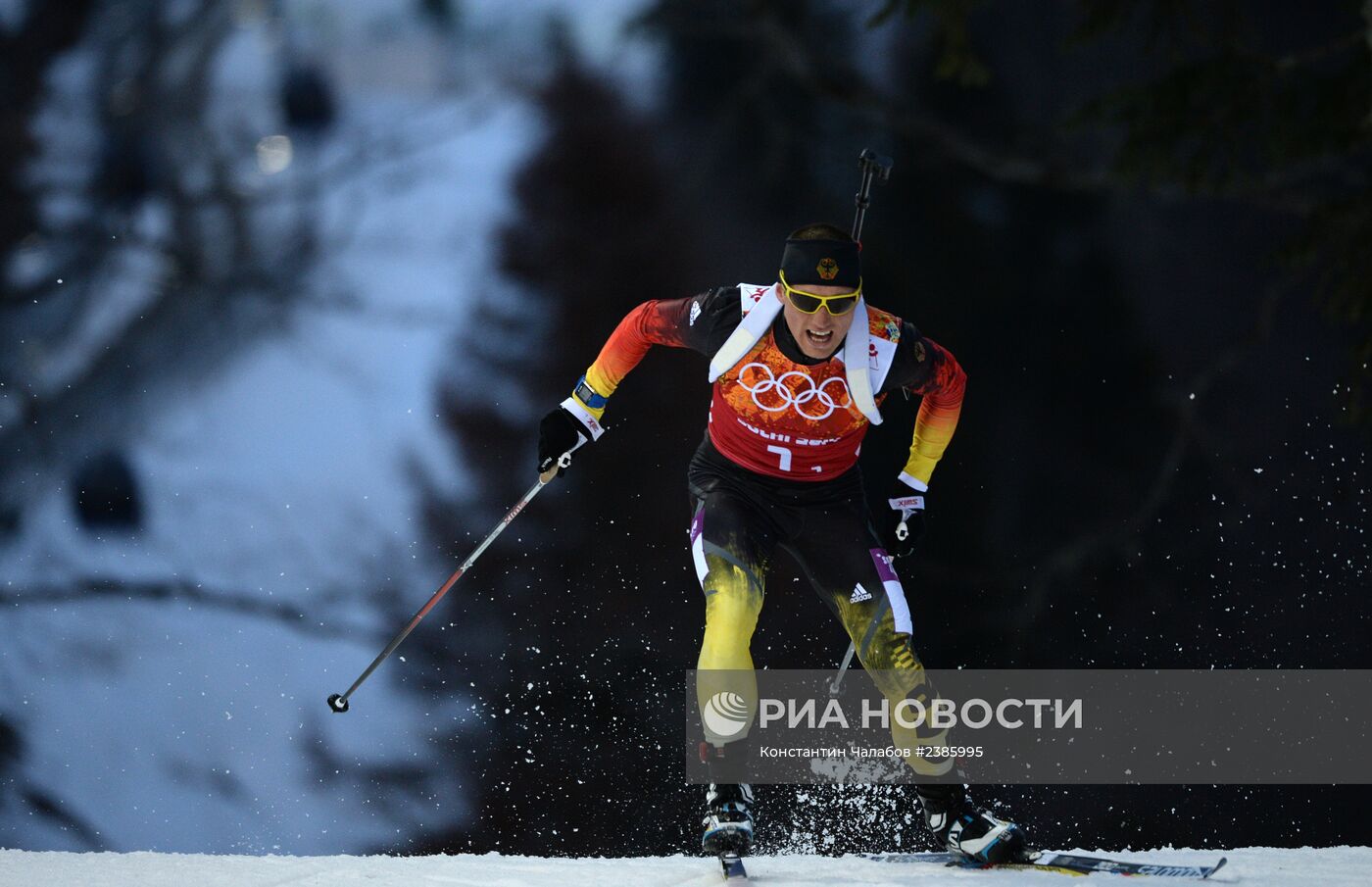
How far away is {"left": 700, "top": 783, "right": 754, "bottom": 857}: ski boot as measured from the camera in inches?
120

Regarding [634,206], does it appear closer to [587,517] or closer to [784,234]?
[784,234]

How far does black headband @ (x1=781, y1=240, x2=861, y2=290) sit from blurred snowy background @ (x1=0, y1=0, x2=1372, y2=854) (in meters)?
1.61

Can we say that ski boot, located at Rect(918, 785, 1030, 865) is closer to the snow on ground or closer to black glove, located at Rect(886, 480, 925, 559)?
the snow on ground

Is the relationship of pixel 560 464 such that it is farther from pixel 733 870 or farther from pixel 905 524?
pixel 733 870

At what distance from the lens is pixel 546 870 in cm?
352

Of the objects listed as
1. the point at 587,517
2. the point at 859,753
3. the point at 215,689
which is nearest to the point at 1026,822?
the point at 859,753

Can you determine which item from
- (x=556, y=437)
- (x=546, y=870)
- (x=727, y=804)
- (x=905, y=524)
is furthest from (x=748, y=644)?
(x=546, y=870)

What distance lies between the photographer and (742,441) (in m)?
3.28

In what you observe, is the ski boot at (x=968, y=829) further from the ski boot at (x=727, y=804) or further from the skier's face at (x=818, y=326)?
the skier's face at (x=818, y=326)

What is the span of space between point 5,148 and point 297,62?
43.7 inches

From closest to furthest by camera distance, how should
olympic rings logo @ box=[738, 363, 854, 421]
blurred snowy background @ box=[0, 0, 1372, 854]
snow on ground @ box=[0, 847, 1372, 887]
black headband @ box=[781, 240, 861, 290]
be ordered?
black headband @ box=[781, 240, 861, 290] < olympic rings logo @ box=[738, 363, 854, 421] < snow on ground @ box=[0, 847, 1372, 887] < blurred snowy background @ box=[0, 0, 1372, 854]

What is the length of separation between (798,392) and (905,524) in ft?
1.52

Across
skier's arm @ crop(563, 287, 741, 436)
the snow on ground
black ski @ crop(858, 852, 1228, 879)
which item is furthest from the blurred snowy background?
black ski @ crop(858, 852, 1228, 879)

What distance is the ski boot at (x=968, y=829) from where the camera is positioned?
10.5 feet
